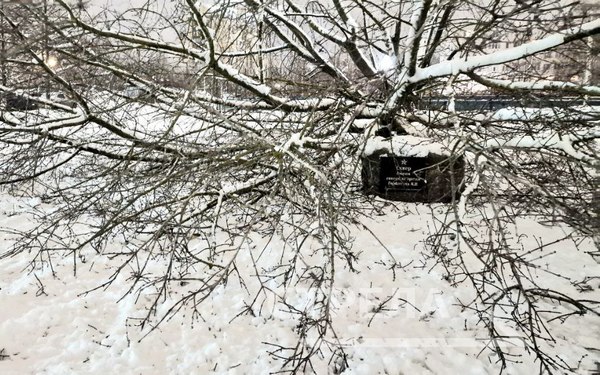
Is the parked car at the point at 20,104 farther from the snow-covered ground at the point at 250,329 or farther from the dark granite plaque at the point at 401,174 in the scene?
the dark granite plaque at the point at 401,174

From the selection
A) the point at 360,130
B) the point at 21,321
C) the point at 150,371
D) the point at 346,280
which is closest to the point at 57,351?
the point at 21,321

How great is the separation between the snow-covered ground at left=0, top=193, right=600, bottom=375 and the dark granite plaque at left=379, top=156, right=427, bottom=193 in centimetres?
177

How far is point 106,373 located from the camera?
2.96m

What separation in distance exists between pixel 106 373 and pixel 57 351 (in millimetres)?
552

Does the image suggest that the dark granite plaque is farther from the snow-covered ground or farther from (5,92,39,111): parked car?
(5,92,39,111): parked car

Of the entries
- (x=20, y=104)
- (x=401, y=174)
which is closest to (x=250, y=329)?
(x=401, y=174)

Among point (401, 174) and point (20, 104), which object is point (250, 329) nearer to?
point (401, 174)

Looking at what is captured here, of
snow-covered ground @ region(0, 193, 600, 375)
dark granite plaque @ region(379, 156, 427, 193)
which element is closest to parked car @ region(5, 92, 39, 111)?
snow-covered ground @ region(0, 193, 600, 375)

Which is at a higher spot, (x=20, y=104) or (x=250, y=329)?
(x=20, y=104)

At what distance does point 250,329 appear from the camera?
3496 mm

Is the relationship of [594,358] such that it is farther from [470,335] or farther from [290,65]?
[290,65]

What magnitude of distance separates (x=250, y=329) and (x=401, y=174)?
353 centimetres

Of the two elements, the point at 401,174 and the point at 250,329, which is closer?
the point at 250,329

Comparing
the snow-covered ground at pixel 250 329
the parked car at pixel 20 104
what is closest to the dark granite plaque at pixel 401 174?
the snow-covered ground at pixel 250 329
